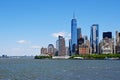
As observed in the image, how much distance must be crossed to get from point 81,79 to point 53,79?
689 centimetres

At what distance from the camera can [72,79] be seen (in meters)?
93.3

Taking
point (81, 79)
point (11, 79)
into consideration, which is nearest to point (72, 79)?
point (81, 79)

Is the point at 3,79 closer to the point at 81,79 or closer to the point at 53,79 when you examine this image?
the point at 53,79

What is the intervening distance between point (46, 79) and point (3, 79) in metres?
10.7

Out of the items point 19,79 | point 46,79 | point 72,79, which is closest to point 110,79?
point 72,79

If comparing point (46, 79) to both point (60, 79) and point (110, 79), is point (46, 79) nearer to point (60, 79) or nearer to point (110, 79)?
point (60, 79)

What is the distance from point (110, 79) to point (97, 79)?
3.27 m

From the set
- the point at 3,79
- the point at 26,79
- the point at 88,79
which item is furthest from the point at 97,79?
the point at 3,79

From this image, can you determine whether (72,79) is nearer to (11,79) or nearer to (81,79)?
(81,79)

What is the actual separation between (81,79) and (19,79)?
15547 millimetres

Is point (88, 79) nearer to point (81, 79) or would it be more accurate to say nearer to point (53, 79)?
point (81, 79)

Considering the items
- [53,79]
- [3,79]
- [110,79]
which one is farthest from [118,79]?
[3,79]

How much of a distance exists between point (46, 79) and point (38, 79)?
2.28 metres

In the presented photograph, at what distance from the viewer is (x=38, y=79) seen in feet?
305
